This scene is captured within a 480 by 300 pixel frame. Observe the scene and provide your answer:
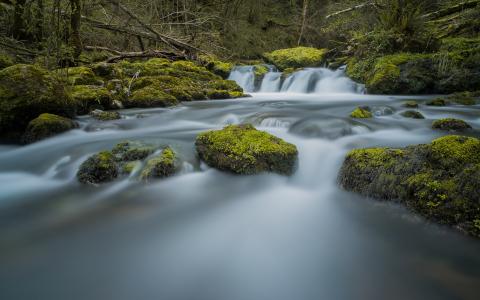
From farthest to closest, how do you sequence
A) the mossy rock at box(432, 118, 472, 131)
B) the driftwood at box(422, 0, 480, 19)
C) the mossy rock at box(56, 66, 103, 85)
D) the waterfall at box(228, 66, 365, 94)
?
the waterfall at box(228, 66, 365, 94) < the driftwood at box(422, 0, 480, 19) < the mossy rock at box(56, 66, 103, 85) < the mossy rock at box(432, 118, 472, 131)

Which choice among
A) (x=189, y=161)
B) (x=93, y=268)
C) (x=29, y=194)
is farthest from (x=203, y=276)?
(x=29, y=194)

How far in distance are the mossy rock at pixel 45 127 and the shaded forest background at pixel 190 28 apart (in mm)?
1446

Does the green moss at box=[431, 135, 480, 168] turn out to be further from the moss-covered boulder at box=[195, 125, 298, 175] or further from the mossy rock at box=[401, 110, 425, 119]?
the mossy rock at box=[401, 110, 425, 119]

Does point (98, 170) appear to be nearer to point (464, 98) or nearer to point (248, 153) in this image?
point (248, 153)

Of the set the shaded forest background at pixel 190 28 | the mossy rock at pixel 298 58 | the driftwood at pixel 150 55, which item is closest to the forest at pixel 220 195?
the shaded forest background at pixel 190 28

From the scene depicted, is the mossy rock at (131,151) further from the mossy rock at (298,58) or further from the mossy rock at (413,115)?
the mossy rock at (298,58)

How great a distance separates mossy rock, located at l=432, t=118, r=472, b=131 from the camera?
490 cm

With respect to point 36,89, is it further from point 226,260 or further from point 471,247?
point 471,247

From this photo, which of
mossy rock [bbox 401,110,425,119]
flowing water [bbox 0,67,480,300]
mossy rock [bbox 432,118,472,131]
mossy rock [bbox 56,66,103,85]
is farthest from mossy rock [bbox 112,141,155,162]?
mossy rock [bbox 401,110,425,119]

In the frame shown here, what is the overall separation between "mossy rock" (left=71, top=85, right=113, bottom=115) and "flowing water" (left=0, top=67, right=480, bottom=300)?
7.08ft

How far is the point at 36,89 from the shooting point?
17.2 ft

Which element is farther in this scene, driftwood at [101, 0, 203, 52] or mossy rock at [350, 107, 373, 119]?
driftwood at [101, 0, 203, 52]

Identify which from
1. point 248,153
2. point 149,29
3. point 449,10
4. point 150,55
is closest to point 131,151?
point 248,153

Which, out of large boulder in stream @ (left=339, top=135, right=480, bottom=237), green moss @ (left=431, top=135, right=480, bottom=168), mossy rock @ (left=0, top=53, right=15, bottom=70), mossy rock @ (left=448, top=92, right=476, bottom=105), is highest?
mossy rock @ (left=0, top=53, right=15, bottom=70)
